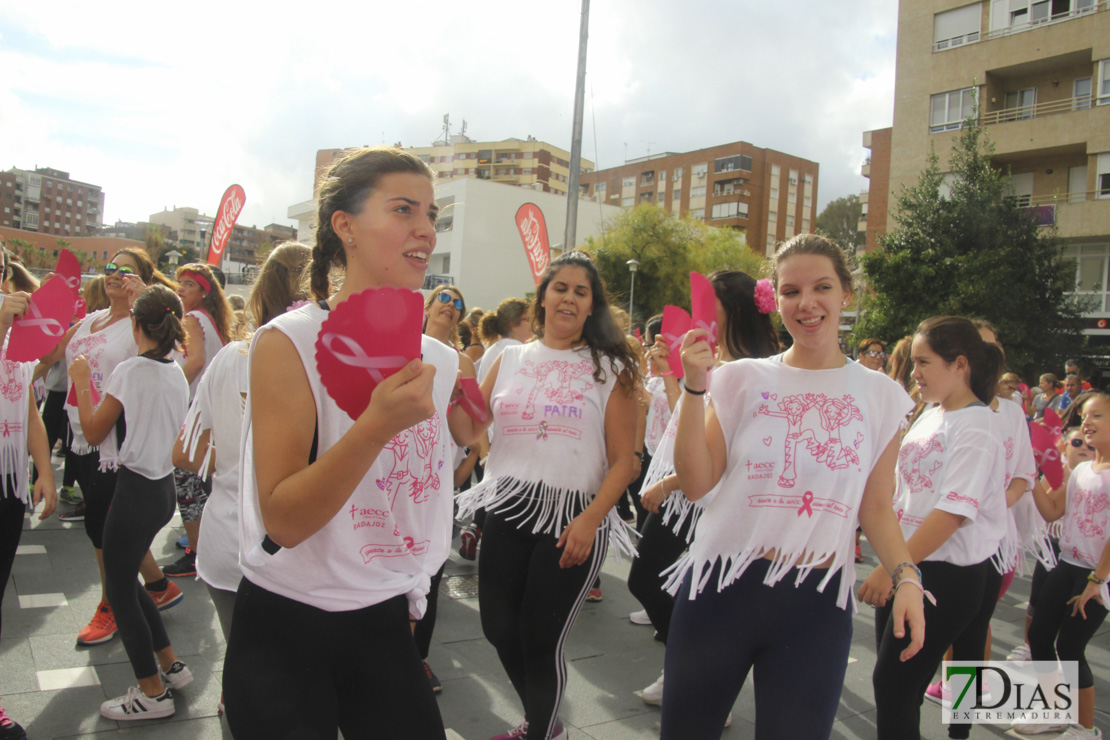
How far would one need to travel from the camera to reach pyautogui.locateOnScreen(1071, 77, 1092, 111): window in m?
24.1

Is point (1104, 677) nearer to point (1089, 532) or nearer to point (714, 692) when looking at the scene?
point (1089, 532)

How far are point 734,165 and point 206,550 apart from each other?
7205 cm

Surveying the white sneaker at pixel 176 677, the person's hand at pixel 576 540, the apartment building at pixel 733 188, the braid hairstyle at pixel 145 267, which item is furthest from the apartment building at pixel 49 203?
the person's hand at pixel 576 540

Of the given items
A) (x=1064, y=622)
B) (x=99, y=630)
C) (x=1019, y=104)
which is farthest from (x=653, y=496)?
(x=1019, y=104)

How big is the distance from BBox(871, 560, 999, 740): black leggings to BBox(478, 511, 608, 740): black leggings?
1104 millimetres

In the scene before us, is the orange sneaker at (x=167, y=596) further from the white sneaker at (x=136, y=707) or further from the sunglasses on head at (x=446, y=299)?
the sunglasses on head at (x=446, y=299)

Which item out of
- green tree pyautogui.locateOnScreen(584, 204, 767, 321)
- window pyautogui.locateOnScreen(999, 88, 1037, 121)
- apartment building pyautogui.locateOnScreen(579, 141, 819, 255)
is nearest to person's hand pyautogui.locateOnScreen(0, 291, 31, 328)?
window pyautogui.locateOnScreen(999, 88, 1037, 121)

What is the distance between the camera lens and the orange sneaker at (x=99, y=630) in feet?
12.2

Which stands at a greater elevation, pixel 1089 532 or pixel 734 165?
pixel 734 165

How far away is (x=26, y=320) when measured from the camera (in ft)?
9.73

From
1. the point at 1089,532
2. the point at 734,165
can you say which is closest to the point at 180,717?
the point at 1089,532

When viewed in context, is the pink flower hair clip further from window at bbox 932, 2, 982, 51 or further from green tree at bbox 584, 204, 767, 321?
green tree at bbox 584, 204, 767, 321

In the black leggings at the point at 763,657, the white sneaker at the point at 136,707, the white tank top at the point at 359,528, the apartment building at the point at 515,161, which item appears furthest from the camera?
the apartment building at the point at 515,161

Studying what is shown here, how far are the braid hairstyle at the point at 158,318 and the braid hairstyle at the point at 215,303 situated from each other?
143 centimetres
